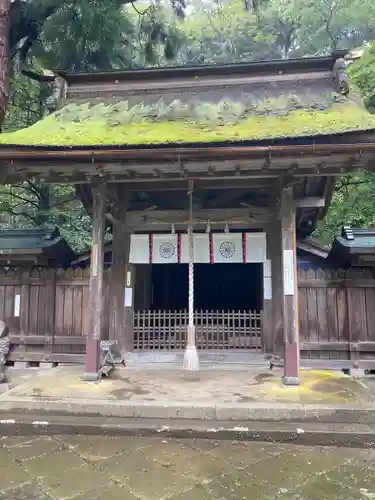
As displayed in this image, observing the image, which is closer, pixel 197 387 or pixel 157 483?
pixel 157 483

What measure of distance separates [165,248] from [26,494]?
532 centimetres

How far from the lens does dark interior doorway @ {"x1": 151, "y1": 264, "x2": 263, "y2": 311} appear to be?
13328 millimetres

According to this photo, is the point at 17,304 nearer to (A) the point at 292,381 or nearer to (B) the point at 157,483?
(A) the point at 292,381

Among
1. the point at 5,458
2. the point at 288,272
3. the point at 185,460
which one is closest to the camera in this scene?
the point at 185,460

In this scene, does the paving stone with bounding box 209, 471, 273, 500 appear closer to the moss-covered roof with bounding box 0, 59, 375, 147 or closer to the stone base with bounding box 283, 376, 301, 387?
the stone base with bounding box 283, 376, 301, 387

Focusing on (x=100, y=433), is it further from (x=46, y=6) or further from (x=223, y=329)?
(x=46, y=6)

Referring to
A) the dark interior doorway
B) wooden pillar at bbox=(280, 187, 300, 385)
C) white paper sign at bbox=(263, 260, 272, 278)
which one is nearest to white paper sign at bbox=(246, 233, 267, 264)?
white paper sign at bbox=(263, 260, 272, 278)

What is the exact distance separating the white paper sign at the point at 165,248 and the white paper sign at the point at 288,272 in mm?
2388

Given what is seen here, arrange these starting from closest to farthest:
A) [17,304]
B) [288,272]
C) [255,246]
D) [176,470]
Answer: [176,470] < [288,272] < [255,246] < [17,304]

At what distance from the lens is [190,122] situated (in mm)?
7582

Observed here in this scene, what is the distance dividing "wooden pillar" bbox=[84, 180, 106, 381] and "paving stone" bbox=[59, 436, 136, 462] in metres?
1.98

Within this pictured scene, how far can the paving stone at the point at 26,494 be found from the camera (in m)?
3.49

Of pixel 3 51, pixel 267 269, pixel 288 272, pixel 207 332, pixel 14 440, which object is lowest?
pixel 14 440

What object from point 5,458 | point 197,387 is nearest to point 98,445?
point 5,458
